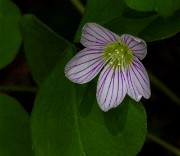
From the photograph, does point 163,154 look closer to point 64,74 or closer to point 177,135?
point 177,135

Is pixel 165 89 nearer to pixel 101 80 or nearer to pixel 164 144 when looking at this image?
pixel 164 144

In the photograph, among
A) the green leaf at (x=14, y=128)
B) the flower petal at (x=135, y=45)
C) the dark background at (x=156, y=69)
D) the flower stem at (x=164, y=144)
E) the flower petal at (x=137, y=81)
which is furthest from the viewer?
the dark background at (x=156, y=69)

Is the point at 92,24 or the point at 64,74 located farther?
the point at 64,74

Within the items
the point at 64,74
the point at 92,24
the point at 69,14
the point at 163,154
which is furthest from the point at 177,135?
the point at 92,24

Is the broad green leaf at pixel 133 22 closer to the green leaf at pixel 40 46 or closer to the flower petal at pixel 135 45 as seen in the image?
the flower petal at pixel 135 45

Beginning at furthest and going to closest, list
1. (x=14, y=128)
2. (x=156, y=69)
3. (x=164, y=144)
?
(x=156, y=69), (x=164, y=144), (x=14, y=128)

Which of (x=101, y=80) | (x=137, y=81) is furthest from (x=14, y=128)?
(x=137, y=81)

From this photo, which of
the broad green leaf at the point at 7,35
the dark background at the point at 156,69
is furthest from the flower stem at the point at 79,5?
the broad green leaf at the point at 7,35
